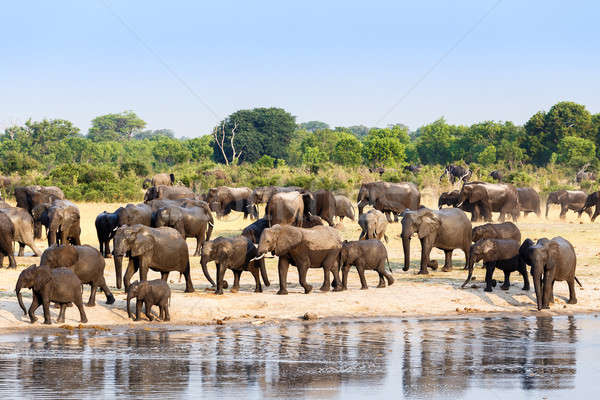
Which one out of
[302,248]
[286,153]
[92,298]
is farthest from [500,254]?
[286,153]

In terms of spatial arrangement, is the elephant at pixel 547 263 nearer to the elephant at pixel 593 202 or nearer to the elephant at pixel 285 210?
the elephant at pixel 285 210

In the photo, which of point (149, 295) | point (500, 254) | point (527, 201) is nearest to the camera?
point (149, 295)

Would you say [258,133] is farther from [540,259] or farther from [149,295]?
[149,295]

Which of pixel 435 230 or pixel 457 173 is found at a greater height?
pixel 457 173

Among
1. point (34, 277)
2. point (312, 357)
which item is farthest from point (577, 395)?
point (34, 277)

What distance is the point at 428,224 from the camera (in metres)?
22.0

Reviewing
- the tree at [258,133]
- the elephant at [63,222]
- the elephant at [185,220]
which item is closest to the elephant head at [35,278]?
the elephant at [185,220]

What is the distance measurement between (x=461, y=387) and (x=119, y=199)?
33.1 metres

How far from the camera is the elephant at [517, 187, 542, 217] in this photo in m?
38.5

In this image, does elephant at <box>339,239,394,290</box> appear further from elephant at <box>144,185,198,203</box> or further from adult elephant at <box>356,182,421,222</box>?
elephant at <box>144,185,198,203</box>

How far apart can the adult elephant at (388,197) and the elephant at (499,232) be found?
12.2 meters

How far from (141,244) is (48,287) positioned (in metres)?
2.88

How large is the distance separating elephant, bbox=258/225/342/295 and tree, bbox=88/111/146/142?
13249 cm

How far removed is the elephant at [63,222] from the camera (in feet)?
78.5
